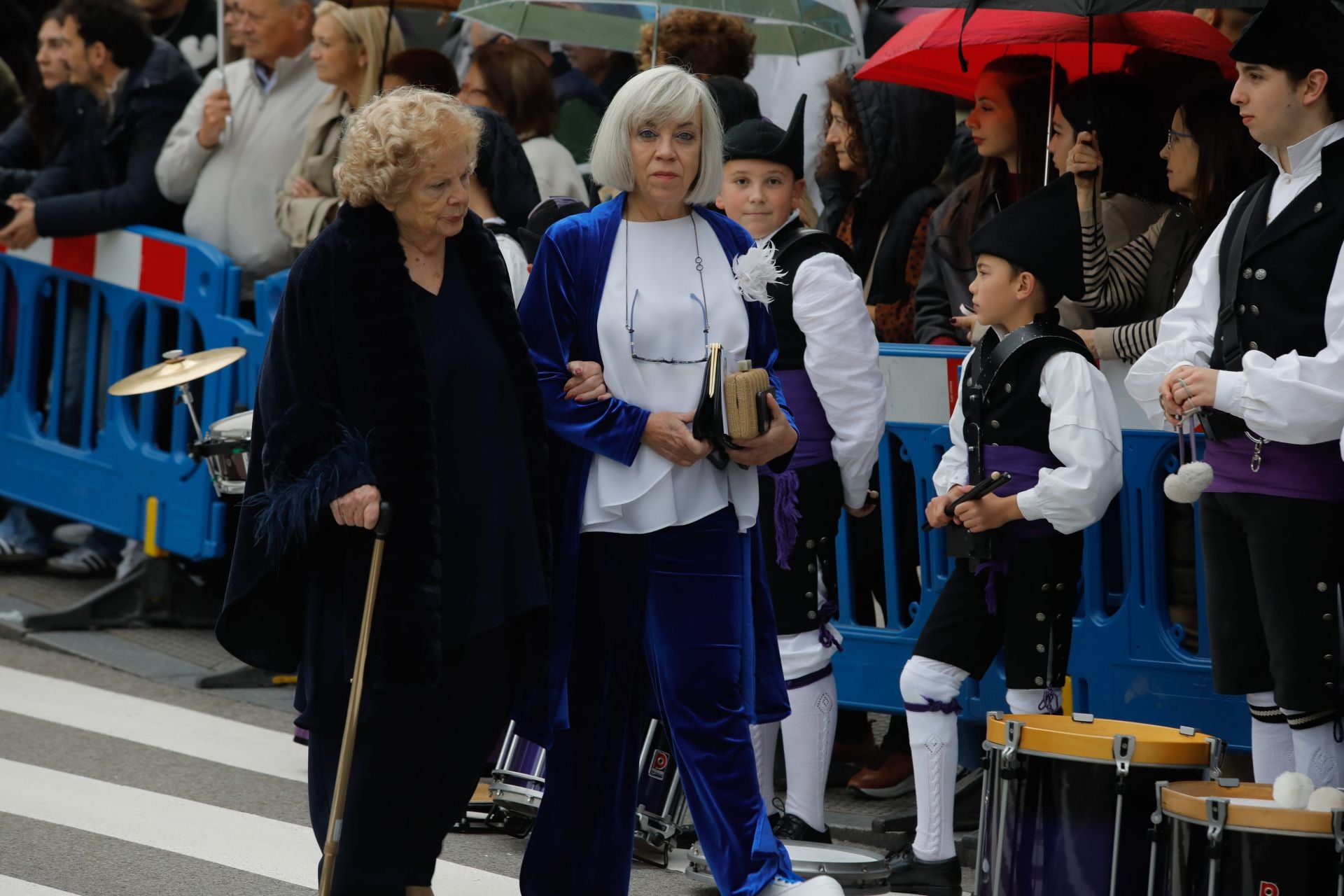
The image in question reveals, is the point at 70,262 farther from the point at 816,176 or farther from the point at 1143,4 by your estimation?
the point at 1143,4

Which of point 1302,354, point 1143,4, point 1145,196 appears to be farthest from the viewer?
point 1145,196

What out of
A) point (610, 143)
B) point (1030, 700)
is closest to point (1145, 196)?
point (1030, 700)

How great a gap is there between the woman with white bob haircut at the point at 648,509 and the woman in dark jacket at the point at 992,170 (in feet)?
6.55

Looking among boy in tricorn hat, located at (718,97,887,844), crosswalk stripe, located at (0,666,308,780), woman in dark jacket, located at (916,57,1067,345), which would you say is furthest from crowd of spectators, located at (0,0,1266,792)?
crosswalk stripe, located at (0,666,308,780)

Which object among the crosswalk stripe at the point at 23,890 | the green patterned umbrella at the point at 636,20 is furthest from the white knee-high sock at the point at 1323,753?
the green patterned umbrella at the point at 636,20

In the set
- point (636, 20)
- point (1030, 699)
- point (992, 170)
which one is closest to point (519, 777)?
point (1030, 699)

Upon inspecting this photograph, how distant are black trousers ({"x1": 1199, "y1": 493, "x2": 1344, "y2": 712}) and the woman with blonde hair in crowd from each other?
4.78 metres

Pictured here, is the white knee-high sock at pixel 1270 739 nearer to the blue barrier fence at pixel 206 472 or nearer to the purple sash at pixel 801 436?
the blue barrier fence at pixel 206 472

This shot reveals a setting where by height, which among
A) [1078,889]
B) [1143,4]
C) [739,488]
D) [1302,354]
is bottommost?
[1078,889]

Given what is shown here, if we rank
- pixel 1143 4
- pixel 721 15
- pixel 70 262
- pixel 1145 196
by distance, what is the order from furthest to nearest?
pixel 70 262
pixel 721 15
pixel 1145 196
pixel 1143 4

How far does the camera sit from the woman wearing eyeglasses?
605 centimetres

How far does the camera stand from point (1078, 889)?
15.3 ft

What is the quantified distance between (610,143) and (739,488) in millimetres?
944

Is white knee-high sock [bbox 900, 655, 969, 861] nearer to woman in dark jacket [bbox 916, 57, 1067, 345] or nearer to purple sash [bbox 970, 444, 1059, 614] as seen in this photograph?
purple sash [bbox 970, 444, 1059, 614]
